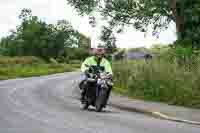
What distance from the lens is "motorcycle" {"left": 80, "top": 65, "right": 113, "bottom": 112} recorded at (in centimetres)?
1919

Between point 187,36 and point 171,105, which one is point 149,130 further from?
point 187,36

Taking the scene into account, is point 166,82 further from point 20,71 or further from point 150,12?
point 20,71

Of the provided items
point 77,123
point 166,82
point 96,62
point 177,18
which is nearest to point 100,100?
point 96,62

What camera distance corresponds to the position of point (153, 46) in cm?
3909

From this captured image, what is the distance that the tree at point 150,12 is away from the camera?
3819 cm

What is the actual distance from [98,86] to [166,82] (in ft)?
17.9

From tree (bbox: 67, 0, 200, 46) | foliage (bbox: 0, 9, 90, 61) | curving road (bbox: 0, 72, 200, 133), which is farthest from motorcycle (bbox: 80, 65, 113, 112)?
foliage (bbox: 0, 9, 90, 61)

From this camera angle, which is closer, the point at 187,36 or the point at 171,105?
the point at 171,105

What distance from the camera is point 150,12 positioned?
135ft

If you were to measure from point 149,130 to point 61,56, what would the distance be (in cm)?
12707

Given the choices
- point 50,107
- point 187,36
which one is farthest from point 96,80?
point 187,36

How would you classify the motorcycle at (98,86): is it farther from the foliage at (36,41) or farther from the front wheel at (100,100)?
the foliage at (36,41)

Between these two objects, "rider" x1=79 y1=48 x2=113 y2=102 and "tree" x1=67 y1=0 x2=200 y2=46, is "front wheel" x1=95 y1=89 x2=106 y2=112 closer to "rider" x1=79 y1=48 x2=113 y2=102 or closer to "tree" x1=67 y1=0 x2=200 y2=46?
"rider" x1=79 y1=48 x2=113 y2=102

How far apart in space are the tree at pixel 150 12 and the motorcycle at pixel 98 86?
18.2 meters
